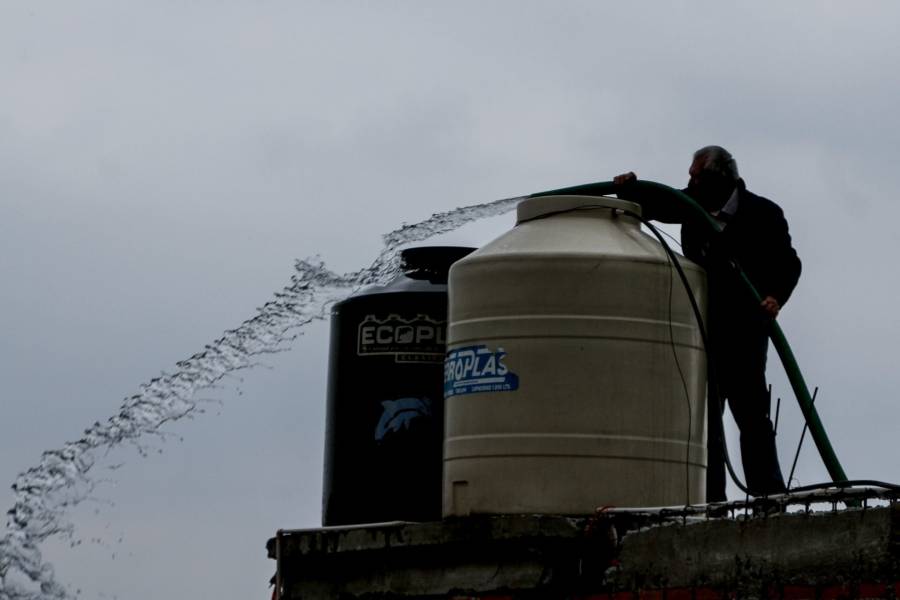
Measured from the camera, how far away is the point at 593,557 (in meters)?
5.87

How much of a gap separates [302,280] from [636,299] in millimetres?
2363

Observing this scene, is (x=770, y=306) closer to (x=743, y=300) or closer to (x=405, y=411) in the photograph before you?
(x=743, y=300)

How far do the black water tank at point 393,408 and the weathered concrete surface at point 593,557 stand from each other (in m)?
0.39

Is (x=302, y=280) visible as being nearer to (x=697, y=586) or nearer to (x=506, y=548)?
(x=506, y=548)

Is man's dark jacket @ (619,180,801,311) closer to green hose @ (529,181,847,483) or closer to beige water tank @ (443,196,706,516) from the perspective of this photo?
green hose @ (529,181,847,483)

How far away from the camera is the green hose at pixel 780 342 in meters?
6.74

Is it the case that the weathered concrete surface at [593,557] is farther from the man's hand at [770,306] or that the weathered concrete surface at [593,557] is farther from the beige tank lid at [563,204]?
the man's hand at [770,306]

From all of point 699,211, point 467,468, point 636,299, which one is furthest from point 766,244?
point 467,468

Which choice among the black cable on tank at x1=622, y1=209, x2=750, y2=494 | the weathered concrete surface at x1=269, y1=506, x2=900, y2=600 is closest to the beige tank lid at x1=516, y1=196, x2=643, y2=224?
the black cable on tank at x1=622, y1=209, x2=750, y2=494

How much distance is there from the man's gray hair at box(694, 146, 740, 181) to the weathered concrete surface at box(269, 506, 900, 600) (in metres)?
2.04

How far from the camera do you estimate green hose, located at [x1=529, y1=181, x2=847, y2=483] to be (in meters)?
6.74

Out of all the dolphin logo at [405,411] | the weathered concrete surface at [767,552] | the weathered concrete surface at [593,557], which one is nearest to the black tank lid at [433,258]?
the dolphin logo at [405,411]

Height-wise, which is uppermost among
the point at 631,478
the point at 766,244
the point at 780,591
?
the point at 766,244

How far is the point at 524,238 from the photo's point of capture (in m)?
6.54
